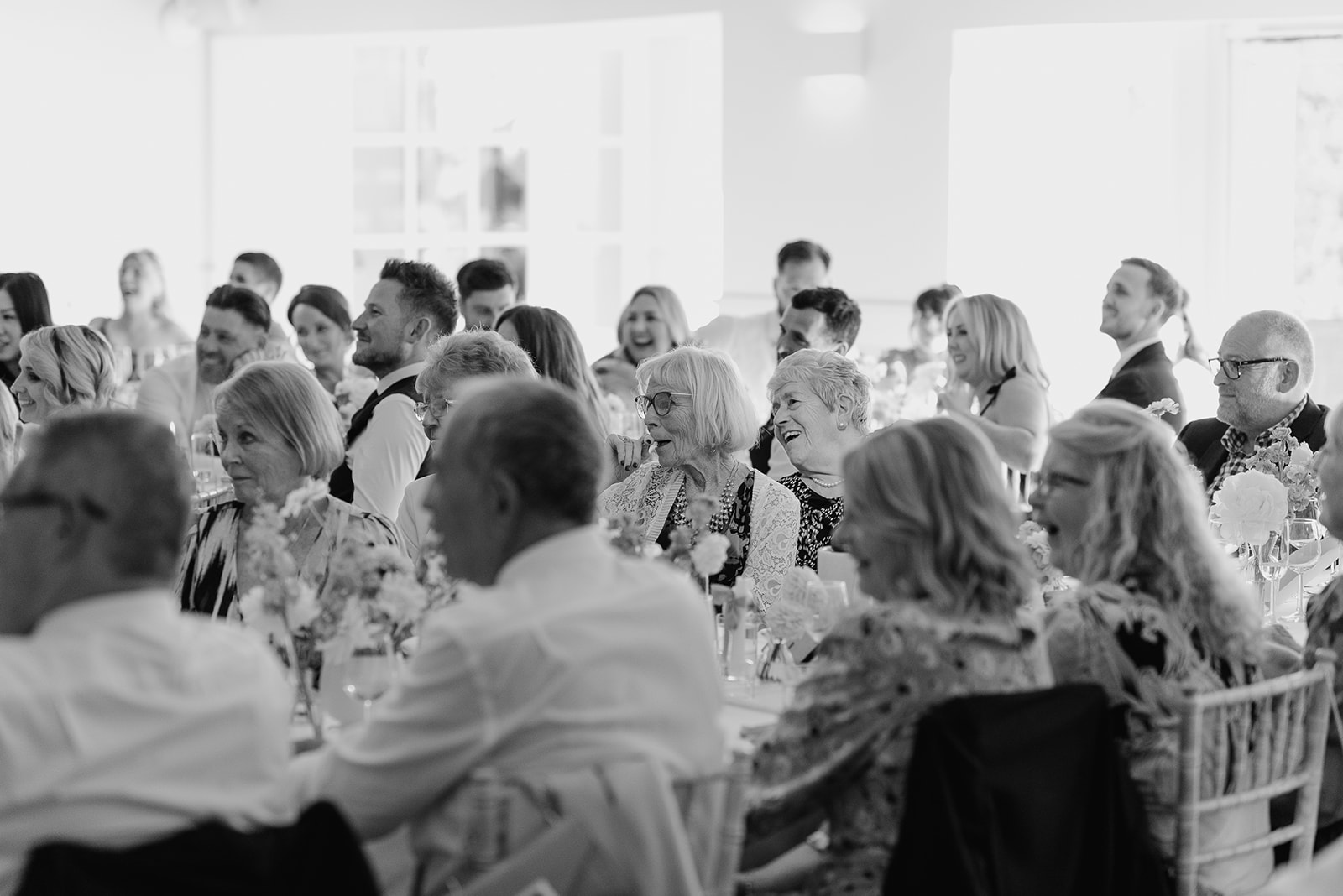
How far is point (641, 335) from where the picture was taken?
7477mm

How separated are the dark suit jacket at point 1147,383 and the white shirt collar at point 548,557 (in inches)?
190

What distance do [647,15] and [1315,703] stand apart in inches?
336

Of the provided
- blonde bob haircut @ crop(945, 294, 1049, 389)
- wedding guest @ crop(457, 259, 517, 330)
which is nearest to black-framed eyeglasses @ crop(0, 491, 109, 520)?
blonde bob haircut @ crop(945, 294, 1049, 389)

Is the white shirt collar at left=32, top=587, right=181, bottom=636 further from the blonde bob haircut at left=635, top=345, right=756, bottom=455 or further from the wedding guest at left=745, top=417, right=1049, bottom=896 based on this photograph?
the blonde bob haircut at left=635, top=345, right=756, bottom=455

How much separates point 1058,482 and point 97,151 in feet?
32.0

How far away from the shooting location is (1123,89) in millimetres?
10031

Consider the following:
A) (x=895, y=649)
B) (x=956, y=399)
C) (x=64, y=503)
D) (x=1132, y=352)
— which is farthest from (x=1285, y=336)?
(x=64, y=503)

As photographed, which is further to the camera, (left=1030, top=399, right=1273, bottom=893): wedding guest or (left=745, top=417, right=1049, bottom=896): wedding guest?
(left=1030, top=399, right=1273, bottom=893): wedding guest

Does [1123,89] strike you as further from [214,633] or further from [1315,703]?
[214,633]

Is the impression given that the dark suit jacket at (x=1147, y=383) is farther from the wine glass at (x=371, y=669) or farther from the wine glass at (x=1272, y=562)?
the wine glass at (x=371, y=669)

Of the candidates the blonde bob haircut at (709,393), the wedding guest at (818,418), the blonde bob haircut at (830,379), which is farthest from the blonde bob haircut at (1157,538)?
the blonde bob haircut at (830,379)

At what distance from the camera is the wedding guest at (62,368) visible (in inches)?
209

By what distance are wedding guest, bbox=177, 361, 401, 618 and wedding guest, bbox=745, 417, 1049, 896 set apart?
62.7 inches

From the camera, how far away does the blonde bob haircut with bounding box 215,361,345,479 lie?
12.4 feet
